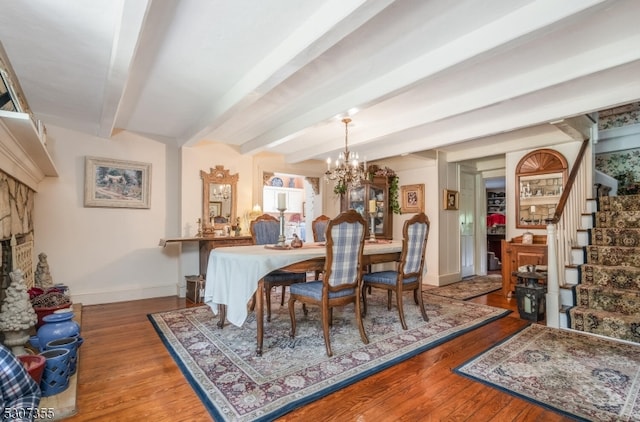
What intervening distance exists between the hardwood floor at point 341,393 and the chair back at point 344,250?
73 centimetres

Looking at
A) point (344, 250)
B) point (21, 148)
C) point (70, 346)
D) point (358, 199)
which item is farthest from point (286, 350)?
point (358, 199)

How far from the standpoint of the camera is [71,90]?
115 inches

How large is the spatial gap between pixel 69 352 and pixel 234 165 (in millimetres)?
3473

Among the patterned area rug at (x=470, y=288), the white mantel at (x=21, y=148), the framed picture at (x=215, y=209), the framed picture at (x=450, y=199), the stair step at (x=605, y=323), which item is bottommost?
the patterned area rug at (x=470, y=288)

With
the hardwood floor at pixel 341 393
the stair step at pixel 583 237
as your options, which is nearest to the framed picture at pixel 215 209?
the hardwood floor at pixel 341 393

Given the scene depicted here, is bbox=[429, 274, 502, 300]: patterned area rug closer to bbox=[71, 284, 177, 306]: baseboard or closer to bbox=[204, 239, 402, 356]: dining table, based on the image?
bbox=[204, 239, 402, 356]: dining table

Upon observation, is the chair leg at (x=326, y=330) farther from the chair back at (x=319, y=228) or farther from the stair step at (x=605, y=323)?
the stair step at (x=605, y=323)

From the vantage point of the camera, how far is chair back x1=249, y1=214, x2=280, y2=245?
3629 millimetres

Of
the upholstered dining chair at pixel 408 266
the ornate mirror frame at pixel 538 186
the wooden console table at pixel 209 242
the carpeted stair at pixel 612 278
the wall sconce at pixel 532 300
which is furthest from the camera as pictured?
the ornate mirror frame at pixel 538 186

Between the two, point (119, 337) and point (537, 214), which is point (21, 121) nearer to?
point (119, 337)

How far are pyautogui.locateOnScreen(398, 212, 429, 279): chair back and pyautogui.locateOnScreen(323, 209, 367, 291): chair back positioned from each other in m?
0.65

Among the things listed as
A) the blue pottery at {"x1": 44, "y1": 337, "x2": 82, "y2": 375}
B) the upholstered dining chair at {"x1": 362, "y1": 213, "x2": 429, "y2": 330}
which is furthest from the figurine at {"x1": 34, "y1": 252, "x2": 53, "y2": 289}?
the upholstered dining chair at {"x1": 362, "y1": 213, "x2": 429, "y2": 330}

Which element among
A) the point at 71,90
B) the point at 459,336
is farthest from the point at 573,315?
the point at 71,90

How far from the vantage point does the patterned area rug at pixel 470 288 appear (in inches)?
182
